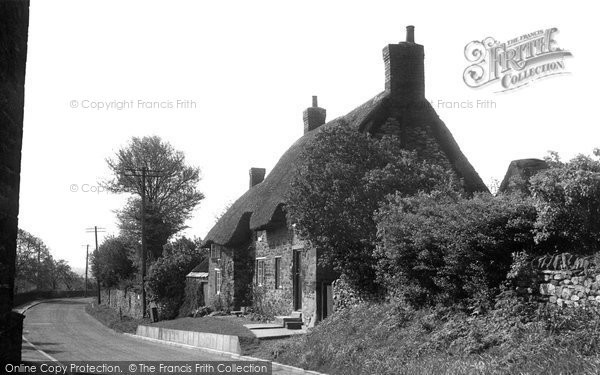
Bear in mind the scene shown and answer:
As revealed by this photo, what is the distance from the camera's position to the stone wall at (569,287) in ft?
31.3

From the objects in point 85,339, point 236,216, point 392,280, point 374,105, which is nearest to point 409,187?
point 392,280

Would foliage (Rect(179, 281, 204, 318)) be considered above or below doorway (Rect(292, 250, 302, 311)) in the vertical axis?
below

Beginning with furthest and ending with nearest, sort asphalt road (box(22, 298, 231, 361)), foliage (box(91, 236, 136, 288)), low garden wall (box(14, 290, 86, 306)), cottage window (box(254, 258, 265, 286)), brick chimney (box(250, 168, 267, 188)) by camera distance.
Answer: low garden wall (box(14, 290, 86, 306)) < foliage (box(91, 236, 136, 288)) < brick chimney (box(250, 168, 267, 188)) < cottage window (box(254, 258, 265, 286)) < asphalt road (box(22, 298, 231, 361))

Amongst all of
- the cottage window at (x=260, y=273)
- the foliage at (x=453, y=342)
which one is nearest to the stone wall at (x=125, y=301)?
the cottage window at (x=260, y=273)

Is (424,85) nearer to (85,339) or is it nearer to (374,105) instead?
(374,105)

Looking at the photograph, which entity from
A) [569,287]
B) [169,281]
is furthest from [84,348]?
[569,287]

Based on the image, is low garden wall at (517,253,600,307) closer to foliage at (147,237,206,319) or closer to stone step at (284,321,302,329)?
stone step at (284,321,302,329)

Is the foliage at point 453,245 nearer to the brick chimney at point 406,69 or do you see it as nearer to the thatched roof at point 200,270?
the brick chimney at point 406,69

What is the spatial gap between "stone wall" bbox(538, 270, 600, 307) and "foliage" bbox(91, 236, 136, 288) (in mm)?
50199

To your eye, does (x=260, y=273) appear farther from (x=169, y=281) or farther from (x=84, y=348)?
(x=169, y=281)

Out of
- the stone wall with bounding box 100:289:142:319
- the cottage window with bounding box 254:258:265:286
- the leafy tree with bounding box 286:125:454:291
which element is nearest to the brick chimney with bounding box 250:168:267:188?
the cottage window with bounding box 254:258:265:286

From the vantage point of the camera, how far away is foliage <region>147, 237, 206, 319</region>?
4116cm

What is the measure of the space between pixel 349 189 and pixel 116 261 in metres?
45.2

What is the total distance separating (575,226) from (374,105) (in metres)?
13.8
